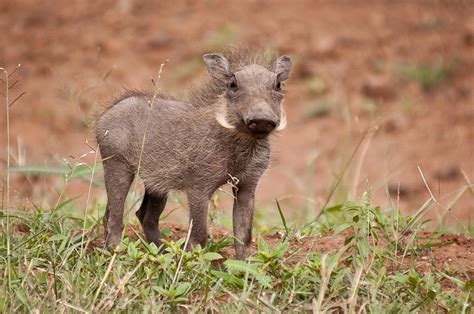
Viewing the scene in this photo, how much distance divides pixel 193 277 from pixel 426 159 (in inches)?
268

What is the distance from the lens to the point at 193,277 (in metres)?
5.15

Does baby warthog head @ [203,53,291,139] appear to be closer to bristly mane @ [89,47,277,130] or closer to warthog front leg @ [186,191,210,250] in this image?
bristly mane @ [89,47,277,130]

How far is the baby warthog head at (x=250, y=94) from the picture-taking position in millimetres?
5312

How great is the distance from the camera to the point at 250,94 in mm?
5500

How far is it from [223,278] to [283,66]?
144 cm

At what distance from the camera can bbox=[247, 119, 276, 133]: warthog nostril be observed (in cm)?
527

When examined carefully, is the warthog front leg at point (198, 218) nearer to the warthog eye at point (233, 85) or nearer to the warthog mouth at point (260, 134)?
the warthog mouth at point (260, 134)

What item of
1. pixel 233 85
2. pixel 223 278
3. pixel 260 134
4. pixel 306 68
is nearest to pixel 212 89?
pixel 233 85

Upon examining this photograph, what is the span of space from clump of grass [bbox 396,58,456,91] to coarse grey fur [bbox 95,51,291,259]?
6884 mm

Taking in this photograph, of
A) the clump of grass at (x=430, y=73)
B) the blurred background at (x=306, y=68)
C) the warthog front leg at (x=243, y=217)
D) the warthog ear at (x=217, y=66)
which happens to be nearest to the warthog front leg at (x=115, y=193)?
the warthog front leg at (x=243, y=217)

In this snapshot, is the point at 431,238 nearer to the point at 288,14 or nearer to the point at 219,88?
the point at 219,88

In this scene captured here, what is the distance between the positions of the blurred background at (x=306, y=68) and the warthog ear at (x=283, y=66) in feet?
14.1

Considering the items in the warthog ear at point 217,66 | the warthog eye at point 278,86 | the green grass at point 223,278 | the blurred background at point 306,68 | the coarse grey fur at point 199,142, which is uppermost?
the warthog ear at point 217,66

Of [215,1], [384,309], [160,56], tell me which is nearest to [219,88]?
[384,309]
